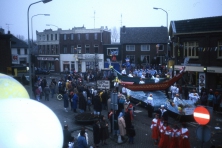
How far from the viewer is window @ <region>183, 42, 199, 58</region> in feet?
80.0

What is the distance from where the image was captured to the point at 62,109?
17.4m

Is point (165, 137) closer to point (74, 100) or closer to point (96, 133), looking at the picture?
point (96, 133)

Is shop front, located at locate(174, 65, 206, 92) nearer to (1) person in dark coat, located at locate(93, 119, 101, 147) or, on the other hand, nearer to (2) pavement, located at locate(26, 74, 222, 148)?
(2) pavement, located at locate(26, 74, 222, 148)

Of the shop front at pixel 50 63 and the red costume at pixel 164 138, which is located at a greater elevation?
the shop front at pixel 50 63

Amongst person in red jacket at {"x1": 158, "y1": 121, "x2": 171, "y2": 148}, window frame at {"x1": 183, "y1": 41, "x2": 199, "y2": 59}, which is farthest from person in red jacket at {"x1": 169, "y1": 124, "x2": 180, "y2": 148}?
window frame at {"x1": 183, "y1": 41, "x2": 199, "y2": 59}

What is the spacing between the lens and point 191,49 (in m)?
24.9

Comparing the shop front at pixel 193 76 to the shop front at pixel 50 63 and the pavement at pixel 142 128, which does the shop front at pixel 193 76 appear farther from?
the shop front at pixel 50 63

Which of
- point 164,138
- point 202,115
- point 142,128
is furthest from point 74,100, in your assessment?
point 202,115

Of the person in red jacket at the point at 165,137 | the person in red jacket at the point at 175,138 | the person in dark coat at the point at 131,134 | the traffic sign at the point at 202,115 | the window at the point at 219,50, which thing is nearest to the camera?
the traffic sign at the point at 202,115

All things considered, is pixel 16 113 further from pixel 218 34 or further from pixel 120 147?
pixel 218 34

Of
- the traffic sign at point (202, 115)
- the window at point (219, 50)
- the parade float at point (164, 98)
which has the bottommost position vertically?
the parade float at point (164, 98)

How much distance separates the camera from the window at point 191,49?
2438 cm

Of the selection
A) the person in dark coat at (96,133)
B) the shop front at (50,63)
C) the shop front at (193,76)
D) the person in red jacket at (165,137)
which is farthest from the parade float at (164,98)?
the shop front at (50,63)

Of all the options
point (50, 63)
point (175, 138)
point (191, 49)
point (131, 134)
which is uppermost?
point (191, 49)
